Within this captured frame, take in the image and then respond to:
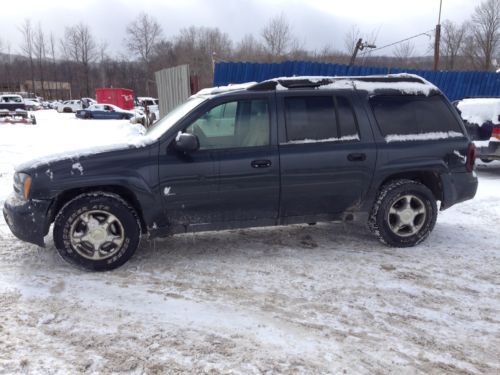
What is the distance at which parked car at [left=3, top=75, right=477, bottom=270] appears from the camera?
404 cm

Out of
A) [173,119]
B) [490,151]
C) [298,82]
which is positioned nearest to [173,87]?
[490,151]

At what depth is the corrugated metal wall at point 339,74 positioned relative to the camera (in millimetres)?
11812

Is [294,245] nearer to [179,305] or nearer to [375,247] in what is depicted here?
[375,247]

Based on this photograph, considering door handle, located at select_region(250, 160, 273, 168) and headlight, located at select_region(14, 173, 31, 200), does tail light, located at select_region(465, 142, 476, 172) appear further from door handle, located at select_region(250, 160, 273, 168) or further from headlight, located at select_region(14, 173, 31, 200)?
headlight, located at select_region(14, 173, 31, 200)

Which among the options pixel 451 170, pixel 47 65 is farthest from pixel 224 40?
pixel 451 170

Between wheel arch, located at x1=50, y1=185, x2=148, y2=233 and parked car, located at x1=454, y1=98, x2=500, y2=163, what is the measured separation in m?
7.61

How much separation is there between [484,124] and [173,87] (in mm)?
8804

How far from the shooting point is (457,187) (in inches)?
194

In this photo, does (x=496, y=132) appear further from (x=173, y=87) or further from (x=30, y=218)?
(x=173, y=87)

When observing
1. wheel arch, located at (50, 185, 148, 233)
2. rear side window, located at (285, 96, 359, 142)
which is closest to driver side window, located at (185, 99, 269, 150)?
rear side window, located at (285, 96, 359, 142)

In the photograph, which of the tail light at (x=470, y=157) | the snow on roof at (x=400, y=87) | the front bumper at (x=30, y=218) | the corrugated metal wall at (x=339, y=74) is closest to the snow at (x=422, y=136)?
the tail light at (x=470, y=157)

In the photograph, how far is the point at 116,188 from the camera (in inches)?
165

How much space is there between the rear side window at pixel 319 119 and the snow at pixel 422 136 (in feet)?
1.43

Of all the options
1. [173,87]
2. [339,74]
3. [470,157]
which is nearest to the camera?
[470,157]
